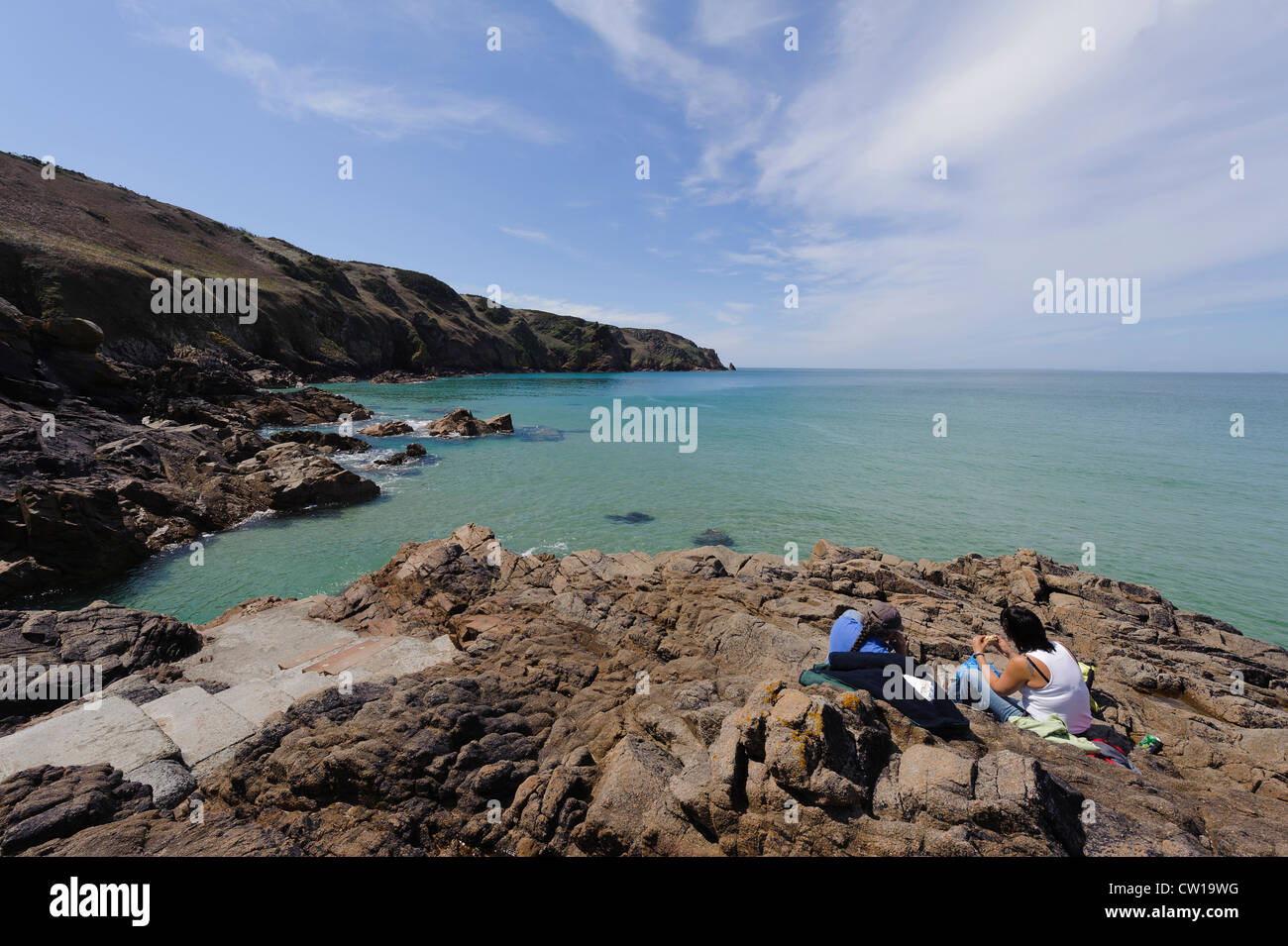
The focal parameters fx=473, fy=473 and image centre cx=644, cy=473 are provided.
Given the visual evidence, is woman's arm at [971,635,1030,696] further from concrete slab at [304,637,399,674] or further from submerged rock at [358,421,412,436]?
submerged rock at [358,421,412,436]

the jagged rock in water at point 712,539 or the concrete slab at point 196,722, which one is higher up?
the concrete slab at point 196,722

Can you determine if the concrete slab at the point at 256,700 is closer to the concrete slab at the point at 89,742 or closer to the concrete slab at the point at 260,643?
the concrete slab at the point at 89,742

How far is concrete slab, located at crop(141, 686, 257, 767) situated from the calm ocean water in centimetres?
804

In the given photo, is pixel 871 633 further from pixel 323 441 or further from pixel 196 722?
pixel 323 441

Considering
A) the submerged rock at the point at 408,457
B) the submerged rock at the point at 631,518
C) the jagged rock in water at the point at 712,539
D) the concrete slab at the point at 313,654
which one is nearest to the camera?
the concrete slab at the point at 313,654

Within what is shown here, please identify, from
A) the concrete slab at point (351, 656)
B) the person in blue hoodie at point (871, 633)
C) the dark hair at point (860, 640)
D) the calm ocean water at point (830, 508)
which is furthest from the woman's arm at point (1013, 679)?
the calm ocean water at point (830, 508)

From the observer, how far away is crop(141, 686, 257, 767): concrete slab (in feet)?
20.4

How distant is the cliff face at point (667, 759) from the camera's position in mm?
4043

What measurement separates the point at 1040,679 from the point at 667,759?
470cm

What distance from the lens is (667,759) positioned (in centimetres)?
523

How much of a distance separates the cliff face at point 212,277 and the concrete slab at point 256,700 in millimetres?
64618
